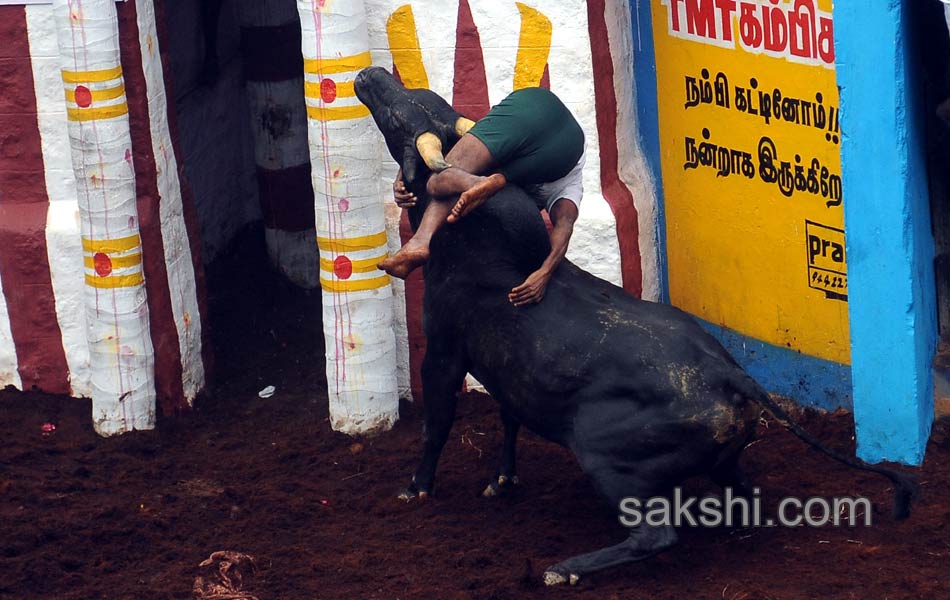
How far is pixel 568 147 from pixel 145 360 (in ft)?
9.70

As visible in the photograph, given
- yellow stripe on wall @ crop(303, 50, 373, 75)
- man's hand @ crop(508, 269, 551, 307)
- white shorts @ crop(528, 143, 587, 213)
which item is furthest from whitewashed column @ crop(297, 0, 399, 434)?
man's hand @ crop(508, 269, 551, 307)

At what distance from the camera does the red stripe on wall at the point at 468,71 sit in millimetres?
7609

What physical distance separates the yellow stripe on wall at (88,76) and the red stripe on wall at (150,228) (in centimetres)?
22

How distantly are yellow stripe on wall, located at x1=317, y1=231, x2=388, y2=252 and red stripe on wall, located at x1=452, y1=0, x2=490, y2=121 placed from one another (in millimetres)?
804

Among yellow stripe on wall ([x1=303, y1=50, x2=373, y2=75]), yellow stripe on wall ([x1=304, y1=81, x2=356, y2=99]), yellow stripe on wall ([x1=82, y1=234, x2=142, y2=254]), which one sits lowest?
yellow stripe on wall ([x1=82, y1=234, x2=142, y2=254])

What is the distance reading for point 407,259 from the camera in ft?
18.7

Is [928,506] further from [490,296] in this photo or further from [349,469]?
[349,469]

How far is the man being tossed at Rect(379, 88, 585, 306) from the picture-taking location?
5.79 meters

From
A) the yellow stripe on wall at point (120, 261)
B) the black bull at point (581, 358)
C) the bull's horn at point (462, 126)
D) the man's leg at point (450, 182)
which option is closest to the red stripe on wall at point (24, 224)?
the yellow stripe on wall at point (120, 261)

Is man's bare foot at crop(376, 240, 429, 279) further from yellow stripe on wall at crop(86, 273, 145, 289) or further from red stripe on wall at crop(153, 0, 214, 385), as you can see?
red stripe on wall at crop(153, 0, 214, 385)

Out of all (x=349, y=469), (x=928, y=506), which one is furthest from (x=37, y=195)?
(x=928, y=506)

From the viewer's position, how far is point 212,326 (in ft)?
30.2

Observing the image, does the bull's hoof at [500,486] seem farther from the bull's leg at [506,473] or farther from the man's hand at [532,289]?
the man's hand at [532,289]

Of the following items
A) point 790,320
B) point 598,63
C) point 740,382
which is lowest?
point 790,320
